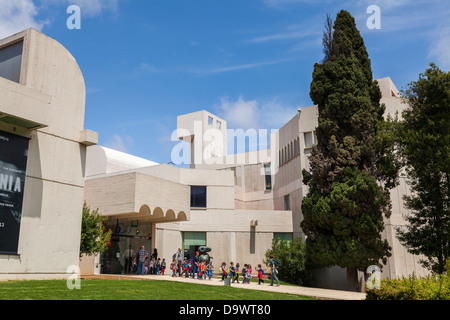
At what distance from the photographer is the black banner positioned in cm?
1524

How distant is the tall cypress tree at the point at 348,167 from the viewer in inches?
893

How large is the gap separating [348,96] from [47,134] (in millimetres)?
16710

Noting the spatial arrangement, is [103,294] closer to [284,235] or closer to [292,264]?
[292,264]

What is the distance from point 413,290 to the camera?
11922mm

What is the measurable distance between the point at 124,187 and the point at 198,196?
13.5 m

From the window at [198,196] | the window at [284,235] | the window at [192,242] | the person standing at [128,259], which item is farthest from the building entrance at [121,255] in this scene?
the window at [284,235]

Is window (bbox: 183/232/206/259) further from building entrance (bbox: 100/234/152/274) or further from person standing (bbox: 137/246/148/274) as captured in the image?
person standing (bbox: 137/246/148/274)

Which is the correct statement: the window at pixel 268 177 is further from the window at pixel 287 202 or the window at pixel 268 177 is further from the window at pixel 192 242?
the window at pixel 192 242

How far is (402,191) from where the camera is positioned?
2812 centimetres

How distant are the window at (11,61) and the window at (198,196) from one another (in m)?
20.8

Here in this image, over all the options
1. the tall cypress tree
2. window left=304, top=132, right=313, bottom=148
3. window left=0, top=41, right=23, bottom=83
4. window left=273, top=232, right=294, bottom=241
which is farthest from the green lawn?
window left=273, top=232, right=294, bottom=241

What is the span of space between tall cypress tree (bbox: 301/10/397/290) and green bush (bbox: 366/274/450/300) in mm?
9503

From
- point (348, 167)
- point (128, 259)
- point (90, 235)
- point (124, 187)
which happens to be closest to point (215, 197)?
point (128, 259)
